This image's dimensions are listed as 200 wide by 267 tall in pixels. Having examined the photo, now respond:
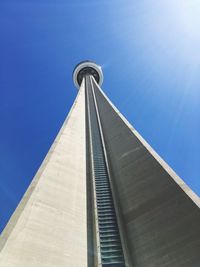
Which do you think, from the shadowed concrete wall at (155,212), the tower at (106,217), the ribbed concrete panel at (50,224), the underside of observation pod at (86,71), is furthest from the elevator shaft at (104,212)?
the underside of observation pod at (86,71)

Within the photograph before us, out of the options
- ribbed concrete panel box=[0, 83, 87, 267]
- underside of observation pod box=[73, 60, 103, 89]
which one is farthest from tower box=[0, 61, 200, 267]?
underside of observation pod box=[73, 60, 103, 89]

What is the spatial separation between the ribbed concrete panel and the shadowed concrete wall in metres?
1.79

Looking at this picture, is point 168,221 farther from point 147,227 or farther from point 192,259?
point 192,259

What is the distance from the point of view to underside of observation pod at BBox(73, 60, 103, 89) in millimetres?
53688

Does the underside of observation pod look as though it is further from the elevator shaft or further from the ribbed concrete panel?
the ribbed concrete panel

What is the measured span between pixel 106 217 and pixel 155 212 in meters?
2.74

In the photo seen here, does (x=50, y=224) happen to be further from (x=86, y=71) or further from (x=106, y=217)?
(x=86, y=71)

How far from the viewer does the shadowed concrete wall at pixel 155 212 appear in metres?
8.66

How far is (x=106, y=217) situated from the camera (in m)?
12.5

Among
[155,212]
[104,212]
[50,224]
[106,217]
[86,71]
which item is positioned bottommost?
[50,224]

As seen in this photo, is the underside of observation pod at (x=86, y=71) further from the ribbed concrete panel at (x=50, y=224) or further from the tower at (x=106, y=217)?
the ribbed concrete panel at (x=50, y=224)

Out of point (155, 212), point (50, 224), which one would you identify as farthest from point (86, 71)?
point (50, 224)

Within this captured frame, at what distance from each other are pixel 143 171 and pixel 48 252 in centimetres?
606

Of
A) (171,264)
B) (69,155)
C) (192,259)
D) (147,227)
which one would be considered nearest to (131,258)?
(147,227)
